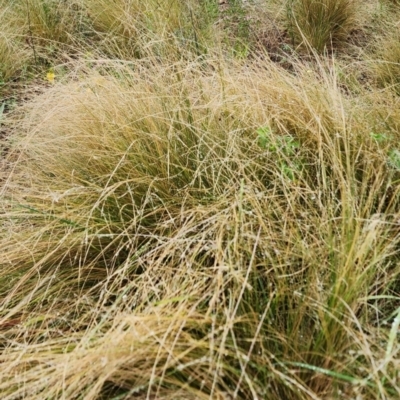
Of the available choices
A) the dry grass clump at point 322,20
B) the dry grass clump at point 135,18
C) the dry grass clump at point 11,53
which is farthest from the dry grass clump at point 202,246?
the dry grass clump at point 322,20

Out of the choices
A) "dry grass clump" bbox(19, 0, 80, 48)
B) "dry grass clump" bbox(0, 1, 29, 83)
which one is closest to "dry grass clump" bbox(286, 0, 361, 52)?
"dry grass clump" bbox(19, 0, 80, 48)

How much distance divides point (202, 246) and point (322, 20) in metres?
2.59

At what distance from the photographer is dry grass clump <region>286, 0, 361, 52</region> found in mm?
3562

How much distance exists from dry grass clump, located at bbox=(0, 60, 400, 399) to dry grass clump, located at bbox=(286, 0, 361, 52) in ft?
4.32

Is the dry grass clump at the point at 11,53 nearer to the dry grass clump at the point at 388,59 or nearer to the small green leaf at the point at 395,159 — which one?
the dry grass clump at the point at 388,59

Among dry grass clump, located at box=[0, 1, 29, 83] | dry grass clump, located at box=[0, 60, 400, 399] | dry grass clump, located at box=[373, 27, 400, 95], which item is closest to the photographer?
dry grass clump, located at box=[0, 60, 400, 399]

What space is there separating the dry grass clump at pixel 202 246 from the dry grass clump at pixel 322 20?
1.32 m

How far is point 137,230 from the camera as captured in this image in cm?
166

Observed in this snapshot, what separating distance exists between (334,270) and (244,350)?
31 cm

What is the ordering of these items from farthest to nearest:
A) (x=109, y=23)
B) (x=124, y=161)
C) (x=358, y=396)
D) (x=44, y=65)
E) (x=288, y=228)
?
(x=109, y=23) < (x=44, y=65) < (x=124, y=161) < (x=288, y=228) < (x=358, y=396)

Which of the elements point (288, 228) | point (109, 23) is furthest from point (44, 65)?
point (288, 228)

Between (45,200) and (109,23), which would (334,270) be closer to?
(45,200)

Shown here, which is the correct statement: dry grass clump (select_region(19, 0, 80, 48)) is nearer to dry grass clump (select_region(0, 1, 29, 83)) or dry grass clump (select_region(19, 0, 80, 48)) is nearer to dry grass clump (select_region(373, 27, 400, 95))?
dry grass clump (select_region(0, 1, 29, 83))

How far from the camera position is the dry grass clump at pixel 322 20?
11.7 feet
